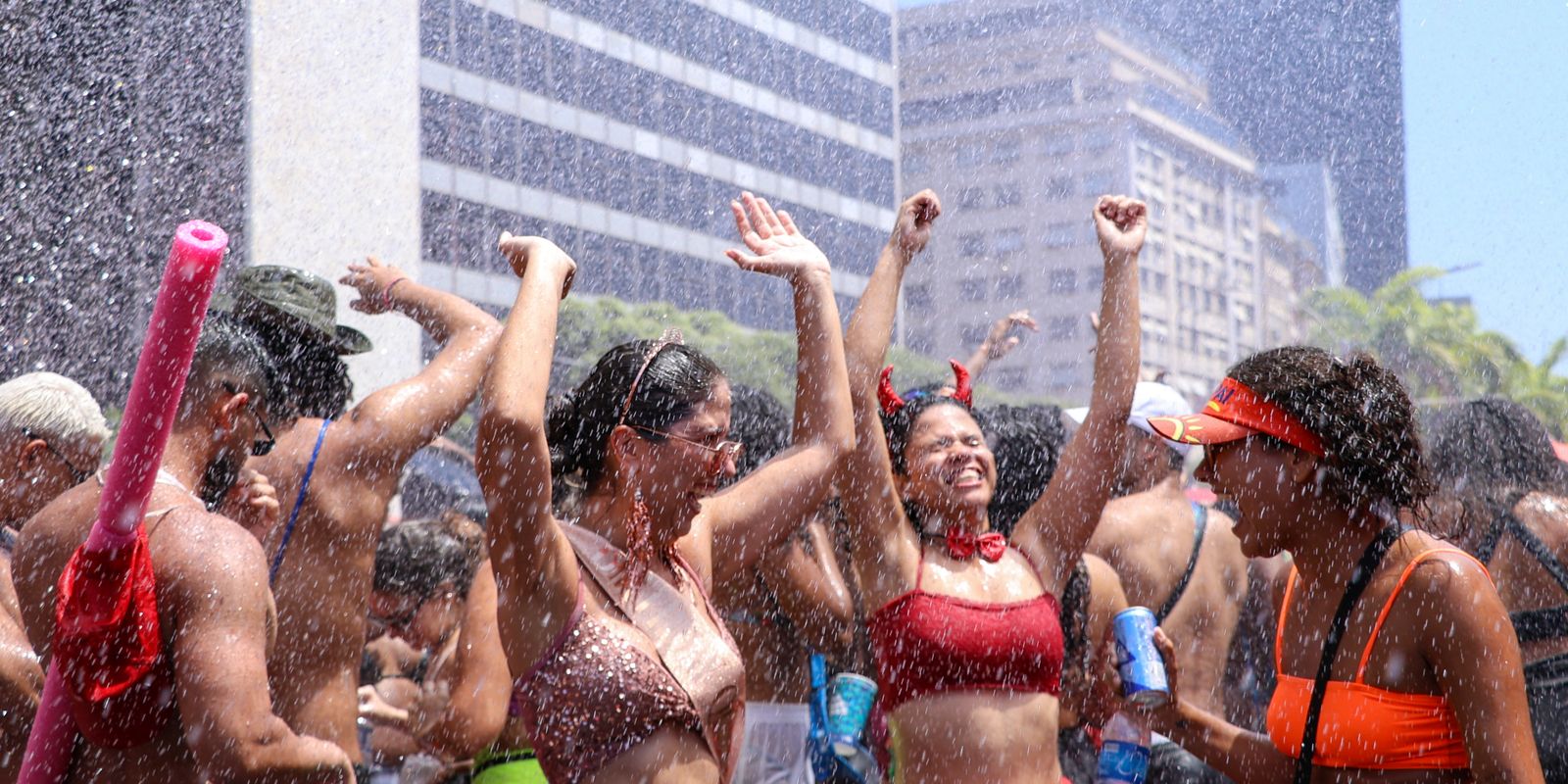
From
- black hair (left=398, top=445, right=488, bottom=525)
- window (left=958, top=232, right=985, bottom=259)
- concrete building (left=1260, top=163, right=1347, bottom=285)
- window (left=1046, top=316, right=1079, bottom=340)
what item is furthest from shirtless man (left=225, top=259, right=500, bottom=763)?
window (left=958, top=232, right=985, bottom=259)

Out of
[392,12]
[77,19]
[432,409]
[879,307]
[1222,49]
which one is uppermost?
[1222,49]

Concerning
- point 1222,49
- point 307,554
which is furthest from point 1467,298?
point 307,554

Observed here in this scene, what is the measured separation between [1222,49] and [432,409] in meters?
41.8

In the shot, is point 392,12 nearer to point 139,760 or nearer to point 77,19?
point 77,19

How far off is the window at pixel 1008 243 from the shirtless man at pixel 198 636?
4798 cm

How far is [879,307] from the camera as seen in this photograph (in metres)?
3.71

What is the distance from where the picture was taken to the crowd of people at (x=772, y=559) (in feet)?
8.59

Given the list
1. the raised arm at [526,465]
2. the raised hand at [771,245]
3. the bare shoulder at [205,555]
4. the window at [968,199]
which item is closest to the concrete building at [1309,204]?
the window at [968,199]

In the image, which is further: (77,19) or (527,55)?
(527,55)

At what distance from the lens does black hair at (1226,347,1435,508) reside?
A: 285 cm

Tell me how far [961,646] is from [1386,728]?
1.15m

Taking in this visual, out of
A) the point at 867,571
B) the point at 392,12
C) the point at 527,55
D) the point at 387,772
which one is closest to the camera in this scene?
the point at 867,571

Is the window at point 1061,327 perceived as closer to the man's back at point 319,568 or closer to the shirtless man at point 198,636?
the man's back at point 319,568

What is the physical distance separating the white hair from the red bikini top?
75.7 inches
